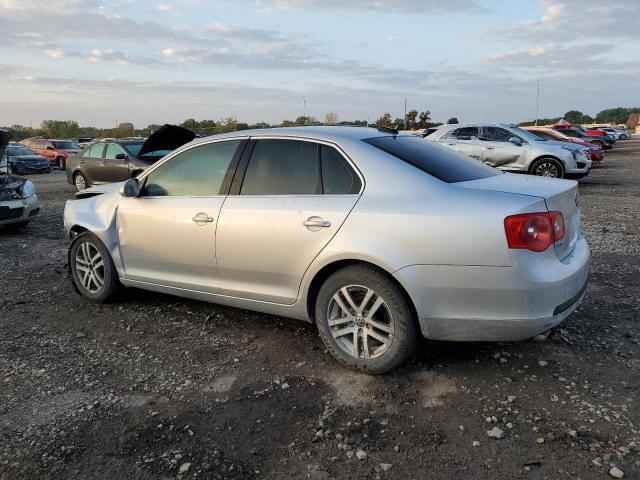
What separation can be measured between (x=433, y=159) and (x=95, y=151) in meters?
13.3

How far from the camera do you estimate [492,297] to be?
3150 millimetres

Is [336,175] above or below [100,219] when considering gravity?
above

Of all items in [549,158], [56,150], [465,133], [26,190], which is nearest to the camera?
[26,190]

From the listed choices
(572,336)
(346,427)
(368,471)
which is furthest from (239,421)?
(572,336)

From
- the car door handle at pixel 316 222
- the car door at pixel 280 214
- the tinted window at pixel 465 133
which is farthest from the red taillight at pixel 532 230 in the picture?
the tinted window at pixel 465 133

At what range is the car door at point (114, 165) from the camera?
543 inches

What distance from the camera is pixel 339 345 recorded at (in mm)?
3680

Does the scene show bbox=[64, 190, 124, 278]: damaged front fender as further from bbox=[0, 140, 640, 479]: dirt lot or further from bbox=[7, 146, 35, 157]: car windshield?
bbox=[7, 146, 35, 157]: car windshield

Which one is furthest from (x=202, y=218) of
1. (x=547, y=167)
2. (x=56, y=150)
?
(x=56, y=150)

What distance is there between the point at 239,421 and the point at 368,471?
2.78 ft

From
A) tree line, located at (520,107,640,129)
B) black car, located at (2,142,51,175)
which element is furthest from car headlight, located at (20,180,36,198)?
tree line, located at (520,107,640,129)

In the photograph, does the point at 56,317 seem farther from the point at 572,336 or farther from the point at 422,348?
the point at 572,336

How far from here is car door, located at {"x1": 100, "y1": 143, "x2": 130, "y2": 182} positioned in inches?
543

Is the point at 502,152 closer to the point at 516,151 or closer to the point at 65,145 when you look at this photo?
the point at 516,151
